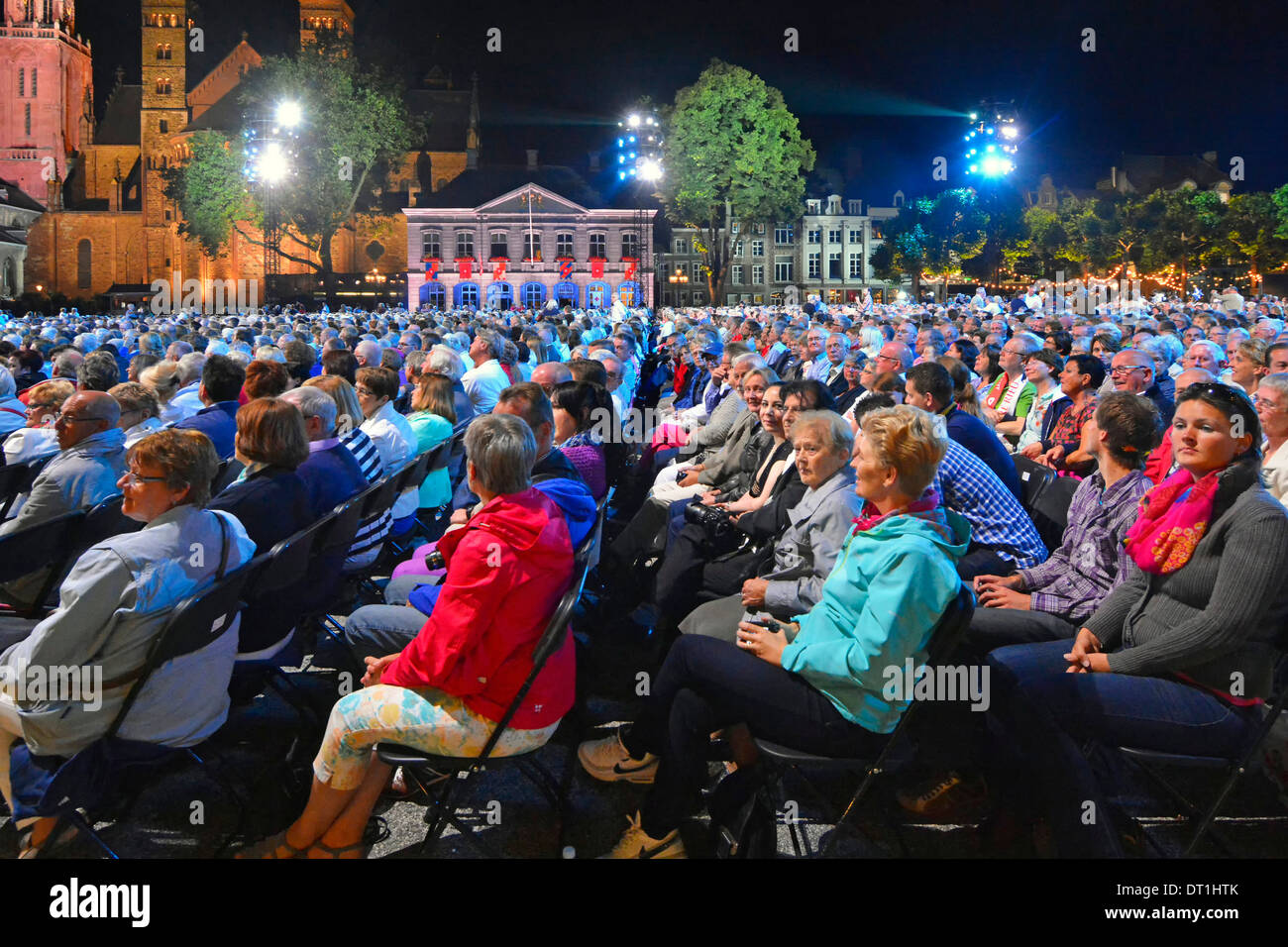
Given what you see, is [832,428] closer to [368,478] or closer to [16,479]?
[368,478]

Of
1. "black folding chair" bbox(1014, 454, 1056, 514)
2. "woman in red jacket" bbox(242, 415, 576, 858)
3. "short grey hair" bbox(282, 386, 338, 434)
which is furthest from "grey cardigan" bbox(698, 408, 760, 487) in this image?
"woman in red jacket" bbox(242, 415, 576, 858)

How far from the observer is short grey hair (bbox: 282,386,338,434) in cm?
518

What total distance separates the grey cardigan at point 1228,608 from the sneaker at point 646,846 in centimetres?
159

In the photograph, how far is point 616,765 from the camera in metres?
4.24

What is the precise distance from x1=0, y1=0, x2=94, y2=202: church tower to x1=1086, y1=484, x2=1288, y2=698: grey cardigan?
283 ft

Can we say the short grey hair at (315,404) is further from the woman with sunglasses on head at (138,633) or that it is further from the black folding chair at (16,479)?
the black folding chair at (16,479)

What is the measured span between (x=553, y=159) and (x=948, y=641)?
3463 inches

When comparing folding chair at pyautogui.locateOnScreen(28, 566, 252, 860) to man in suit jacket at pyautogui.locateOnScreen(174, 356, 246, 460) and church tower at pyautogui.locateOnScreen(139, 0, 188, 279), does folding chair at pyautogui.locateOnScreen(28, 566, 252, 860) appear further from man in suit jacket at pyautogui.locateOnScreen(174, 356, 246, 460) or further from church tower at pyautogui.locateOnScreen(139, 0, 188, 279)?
church tower at pyautogui.locateOnScreen(139, 0, 188, 279)

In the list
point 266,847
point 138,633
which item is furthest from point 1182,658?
point 138,633

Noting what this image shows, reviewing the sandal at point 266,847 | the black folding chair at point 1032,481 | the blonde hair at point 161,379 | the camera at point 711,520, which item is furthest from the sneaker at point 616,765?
the blonde hair at point 161,379

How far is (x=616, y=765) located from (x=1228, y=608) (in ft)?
7.41

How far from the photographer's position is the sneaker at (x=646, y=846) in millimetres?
3594

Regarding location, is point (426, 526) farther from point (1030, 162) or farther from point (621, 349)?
point (1030, 162)

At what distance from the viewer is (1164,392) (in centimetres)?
820
